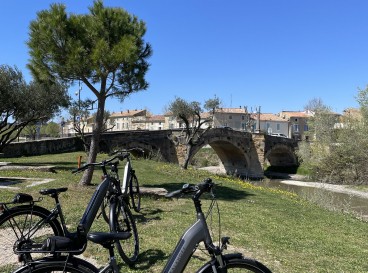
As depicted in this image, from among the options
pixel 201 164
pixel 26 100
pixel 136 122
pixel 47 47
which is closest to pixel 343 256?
pixel 47 47

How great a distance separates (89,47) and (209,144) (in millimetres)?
36848

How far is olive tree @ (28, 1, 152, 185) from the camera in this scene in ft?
31.5

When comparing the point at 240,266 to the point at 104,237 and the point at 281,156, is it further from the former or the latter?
the point at 281,156

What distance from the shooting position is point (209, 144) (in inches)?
1825

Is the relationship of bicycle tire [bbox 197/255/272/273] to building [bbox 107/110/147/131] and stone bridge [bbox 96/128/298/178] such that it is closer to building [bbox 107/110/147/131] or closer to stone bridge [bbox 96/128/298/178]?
stone bridge [bbox 96/128/298/178]

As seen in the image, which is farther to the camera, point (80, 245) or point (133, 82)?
point (133, 82)

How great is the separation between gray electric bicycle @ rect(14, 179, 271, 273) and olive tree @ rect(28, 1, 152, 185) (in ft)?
23.9

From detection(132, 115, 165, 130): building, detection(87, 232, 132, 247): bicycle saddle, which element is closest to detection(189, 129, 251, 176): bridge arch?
detection(87, 232, 132, 247): bicycle saddle

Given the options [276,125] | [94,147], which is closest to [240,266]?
[94,147]

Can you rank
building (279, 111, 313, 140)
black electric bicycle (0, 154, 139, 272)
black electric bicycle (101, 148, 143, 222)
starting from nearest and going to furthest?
1. black electric bicycle (0, 154, 139, 272)
2. black electric bicycle (101, 148, 143, 222)
3. building (279, 111, 313, 140)

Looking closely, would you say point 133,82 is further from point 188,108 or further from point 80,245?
point 188,108

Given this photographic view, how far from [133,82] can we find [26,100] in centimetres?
1033

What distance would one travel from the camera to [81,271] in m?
2.52

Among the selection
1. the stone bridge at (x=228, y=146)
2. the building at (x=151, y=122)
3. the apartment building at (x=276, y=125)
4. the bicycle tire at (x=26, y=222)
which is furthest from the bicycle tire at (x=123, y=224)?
the building at (x=151, y=122)
